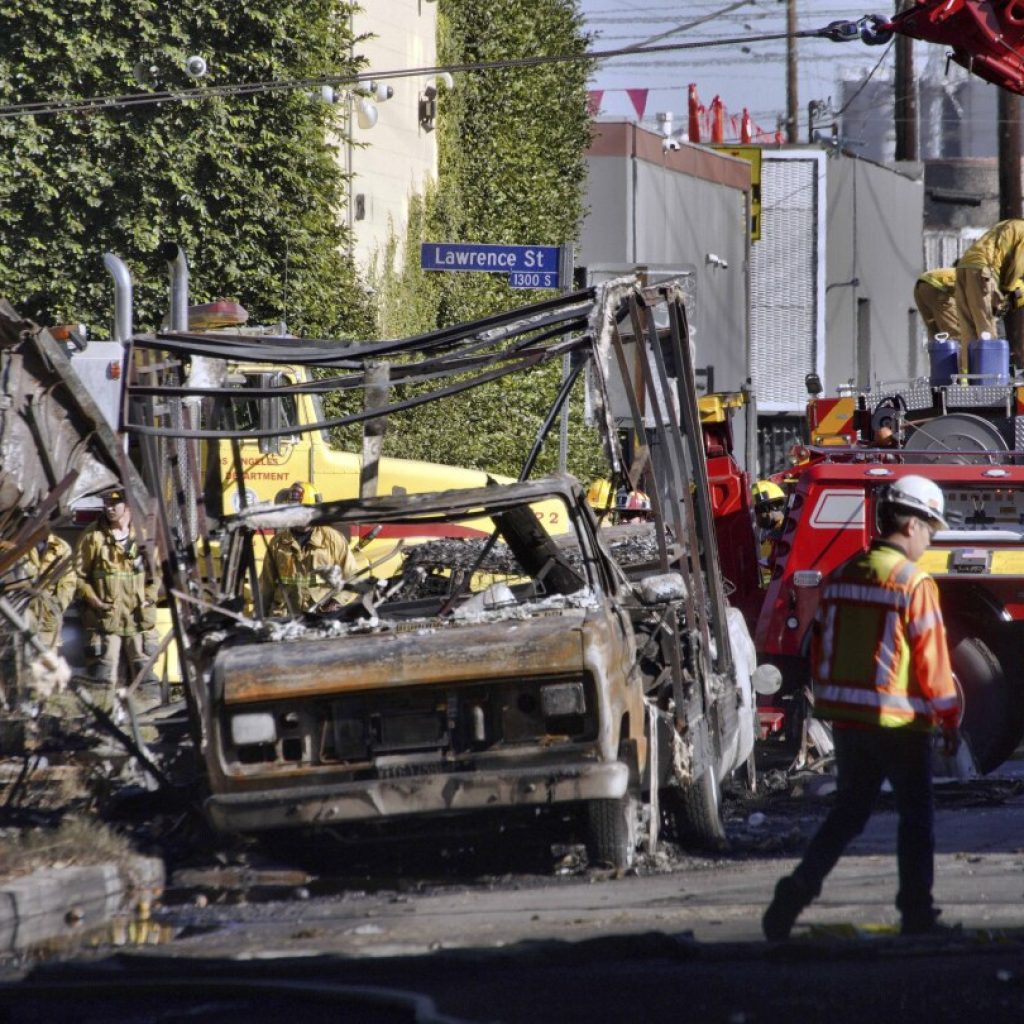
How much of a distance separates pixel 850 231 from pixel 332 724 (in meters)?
37.0

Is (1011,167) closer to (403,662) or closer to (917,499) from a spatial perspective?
(403,662)

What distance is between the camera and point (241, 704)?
8.05 meters

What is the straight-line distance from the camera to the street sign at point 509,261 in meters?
16.6

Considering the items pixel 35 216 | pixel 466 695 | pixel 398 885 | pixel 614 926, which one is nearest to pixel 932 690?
pixel 614 926

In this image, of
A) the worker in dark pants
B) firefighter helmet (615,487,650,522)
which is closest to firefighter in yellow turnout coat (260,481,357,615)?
firefighter helmet (615,487,650,522)

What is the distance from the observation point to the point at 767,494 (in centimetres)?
1611

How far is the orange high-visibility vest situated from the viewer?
260 inches

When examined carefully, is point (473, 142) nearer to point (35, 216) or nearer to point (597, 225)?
point (597, 225)

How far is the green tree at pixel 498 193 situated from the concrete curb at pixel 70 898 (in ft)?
52.1

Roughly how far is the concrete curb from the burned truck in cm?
65

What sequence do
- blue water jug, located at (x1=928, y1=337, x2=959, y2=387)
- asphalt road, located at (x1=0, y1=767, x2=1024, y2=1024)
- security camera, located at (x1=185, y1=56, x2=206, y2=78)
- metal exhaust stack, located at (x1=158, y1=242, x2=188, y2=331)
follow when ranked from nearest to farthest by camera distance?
asphalt road, located at (x1=0, y1=767, x2=1024, y2=1024), metal exhaust stack, located at (x1=158, y1=242, x2=188, y2=331), blue water jug, located at (x1=928, y1=337, x2=959, y2=387), security camera, located at (x1=185, y1=56, x2=206, y2=78)

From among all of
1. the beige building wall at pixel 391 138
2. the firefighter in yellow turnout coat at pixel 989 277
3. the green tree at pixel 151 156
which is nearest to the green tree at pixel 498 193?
the beige building wall at pixel 391 138

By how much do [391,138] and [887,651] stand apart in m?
20.2

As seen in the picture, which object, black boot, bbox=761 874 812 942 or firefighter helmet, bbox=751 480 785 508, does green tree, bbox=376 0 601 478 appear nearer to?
firefighter helmet, bbox=751 480 785 508
